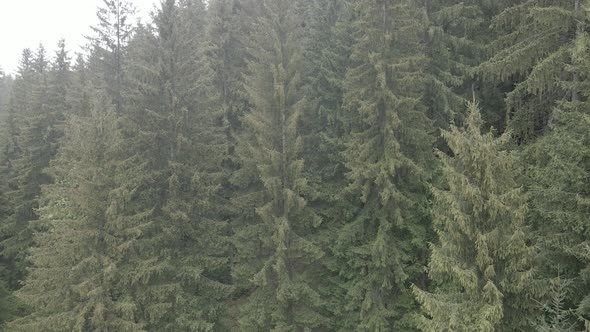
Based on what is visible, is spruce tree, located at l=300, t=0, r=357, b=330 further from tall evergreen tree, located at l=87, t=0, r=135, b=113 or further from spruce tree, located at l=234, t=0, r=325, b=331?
tall evergreen tree, located at l=87, t=0, r=135, b=113

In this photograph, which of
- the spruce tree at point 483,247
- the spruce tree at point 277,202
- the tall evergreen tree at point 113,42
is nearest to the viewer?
the spruce tree at point 483,247

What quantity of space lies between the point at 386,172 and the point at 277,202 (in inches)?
181

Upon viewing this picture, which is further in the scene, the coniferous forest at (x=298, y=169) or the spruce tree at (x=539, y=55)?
the coniferous forest at (x=298, y=169)

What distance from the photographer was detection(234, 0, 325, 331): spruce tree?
16.6m

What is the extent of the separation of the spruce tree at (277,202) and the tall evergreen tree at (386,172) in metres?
1.73

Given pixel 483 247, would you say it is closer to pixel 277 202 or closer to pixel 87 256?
pixel 277 202

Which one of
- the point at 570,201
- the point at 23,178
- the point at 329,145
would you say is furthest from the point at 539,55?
the point at 23,178

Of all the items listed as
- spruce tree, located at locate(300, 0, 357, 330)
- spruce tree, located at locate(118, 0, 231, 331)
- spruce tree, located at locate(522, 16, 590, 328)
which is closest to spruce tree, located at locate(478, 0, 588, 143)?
spruce tree, located at locate(522, 16, 590, 328)

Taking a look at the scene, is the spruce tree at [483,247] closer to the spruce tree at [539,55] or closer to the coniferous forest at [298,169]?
the coniferous forest at [298,169]

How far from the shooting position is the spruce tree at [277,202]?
16.6m

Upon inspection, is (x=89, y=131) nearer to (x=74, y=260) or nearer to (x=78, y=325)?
(x=74, y=260)

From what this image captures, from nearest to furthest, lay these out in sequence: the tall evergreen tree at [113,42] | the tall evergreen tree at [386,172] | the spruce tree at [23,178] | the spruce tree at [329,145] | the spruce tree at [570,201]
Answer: the spruce tree at [570,201], the tall evergreen tree at [386,172], the spruce tree at [329,145], the tall evergreen tree at [113,42], the spruce tree at [23,178]

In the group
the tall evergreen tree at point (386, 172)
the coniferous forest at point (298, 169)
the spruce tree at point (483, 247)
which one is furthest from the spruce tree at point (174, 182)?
the spruce tree at point (483, 247)

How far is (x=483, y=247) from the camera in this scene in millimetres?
9703
